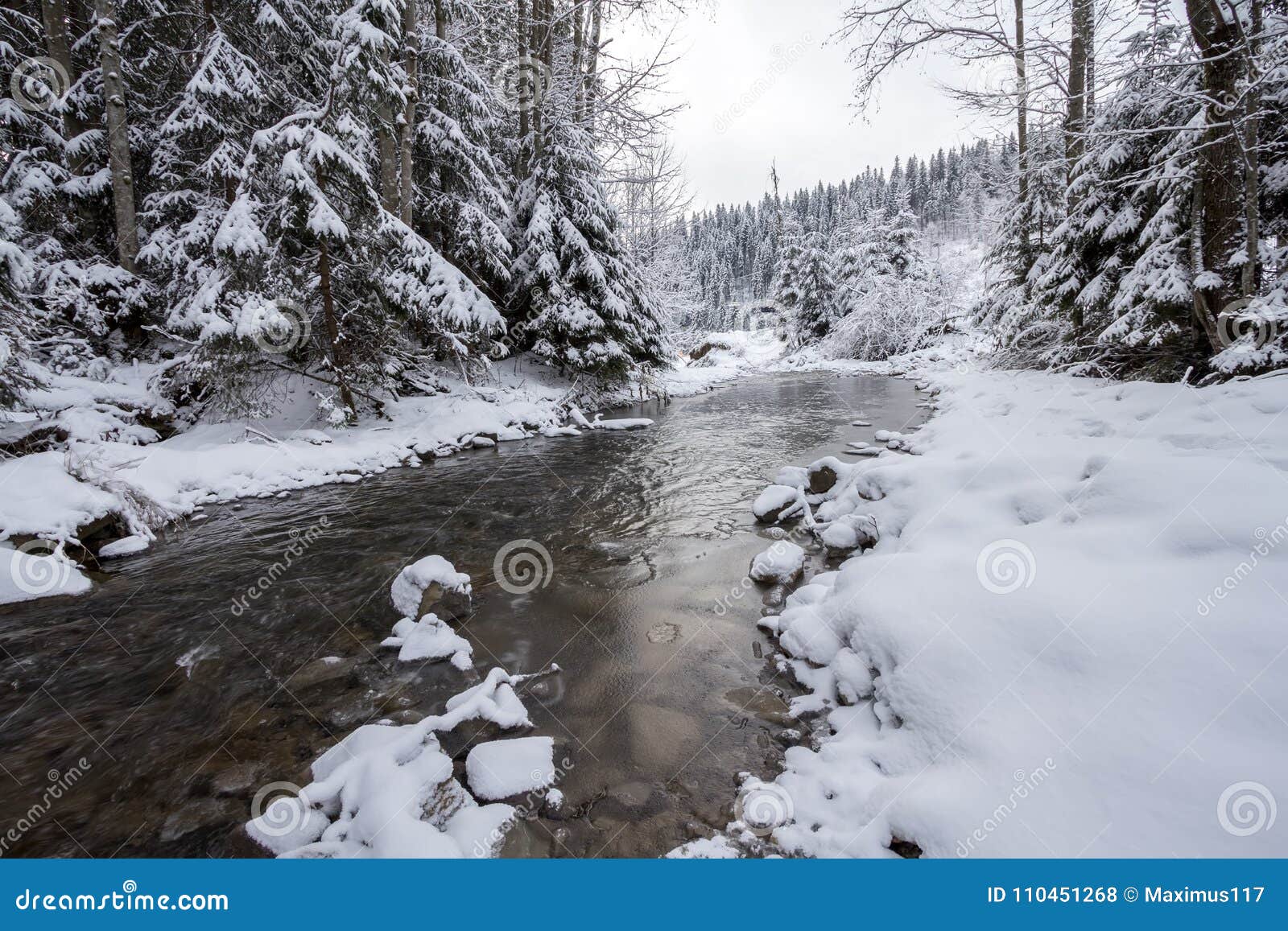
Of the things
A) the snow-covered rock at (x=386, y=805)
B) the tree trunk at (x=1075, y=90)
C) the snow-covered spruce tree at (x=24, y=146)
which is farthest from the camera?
the snow-covered spruce tree at (x=24, y=146)

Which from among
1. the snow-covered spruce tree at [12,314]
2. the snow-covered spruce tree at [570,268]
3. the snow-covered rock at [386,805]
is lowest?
the snow-covered rock at [386,805]

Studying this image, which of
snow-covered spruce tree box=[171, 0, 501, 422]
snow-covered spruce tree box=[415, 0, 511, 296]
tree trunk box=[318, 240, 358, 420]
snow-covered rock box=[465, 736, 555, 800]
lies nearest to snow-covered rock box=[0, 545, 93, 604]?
snow-covered spruce tree box=[171, 0, 501, 422]

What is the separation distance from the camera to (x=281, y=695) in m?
3.58

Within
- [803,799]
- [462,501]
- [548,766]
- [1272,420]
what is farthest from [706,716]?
[462,501]

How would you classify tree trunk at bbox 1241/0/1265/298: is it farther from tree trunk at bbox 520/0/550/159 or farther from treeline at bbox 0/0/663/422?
tree trunk at bbox 520/0/550/159

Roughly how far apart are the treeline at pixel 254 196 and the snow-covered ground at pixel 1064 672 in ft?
32.5

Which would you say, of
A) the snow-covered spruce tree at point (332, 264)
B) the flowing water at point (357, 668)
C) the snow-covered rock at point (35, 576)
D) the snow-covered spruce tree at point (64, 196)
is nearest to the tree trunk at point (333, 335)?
the snow-covered spruce tree at point (332, 264)

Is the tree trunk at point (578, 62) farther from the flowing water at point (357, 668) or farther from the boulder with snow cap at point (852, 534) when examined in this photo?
the boulder with snow cap at point (852, 534)

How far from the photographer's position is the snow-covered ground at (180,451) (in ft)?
17.7

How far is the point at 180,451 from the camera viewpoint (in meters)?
7.92

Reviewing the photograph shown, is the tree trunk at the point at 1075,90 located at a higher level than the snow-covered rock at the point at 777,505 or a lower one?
higher

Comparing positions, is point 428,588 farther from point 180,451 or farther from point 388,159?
point 388,159

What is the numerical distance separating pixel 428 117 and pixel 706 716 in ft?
50.8

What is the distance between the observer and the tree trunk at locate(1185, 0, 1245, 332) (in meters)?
5.64
